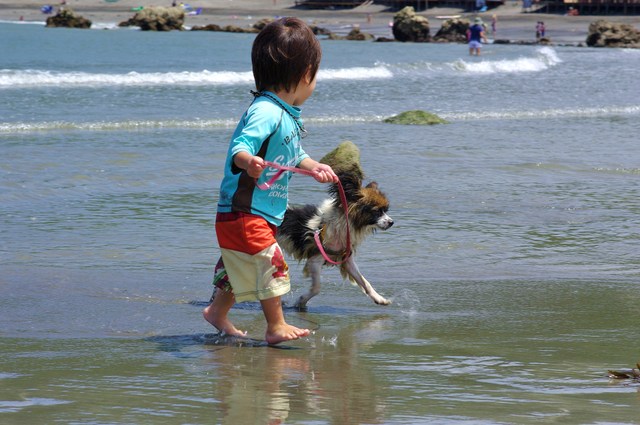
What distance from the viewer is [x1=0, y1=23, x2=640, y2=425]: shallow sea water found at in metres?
4.56

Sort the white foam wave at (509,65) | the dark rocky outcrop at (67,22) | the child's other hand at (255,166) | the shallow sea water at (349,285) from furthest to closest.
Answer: the dark rocky outcrop at (67,22) → the white foam wave at (509,65) → the child's other hand at (255,166) → the shallow sea water at (349,285)

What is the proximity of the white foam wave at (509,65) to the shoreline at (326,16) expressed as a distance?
20038 millimetres

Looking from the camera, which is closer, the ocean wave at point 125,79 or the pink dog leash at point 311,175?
the pink dog leash at point 311,175

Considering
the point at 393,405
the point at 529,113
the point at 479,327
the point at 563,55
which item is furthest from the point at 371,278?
the point at 563,55

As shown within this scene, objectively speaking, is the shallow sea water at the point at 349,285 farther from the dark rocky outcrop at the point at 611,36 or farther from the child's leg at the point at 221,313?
the dark rocky outcrop at the point at 611,36

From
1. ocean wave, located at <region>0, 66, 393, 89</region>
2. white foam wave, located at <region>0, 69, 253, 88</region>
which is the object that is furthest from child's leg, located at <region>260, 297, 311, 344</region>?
white foam wave, located at <region>0, 69, 253, 88</region>

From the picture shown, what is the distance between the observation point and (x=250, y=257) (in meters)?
5.42

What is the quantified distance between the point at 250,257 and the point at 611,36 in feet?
180

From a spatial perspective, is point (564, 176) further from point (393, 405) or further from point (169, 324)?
point (393, 405)

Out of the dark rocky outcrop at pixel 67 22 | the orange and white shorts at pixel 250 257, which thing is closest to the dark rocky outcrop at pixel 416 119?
the orange and white shorts at pixel 250 257

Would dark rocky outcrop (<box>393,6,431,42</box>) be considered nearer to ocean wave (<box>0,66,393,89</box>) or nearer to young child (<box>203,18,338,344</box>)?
ocean wave (<box>0,66,393,89</box>)

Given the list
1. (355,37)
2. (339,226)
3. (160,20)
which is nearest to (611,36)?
(355,37)

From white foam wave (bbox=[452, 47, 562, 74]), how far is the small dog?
30238 millimetres

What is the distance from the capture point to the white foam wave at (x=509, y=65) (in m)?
37.5
